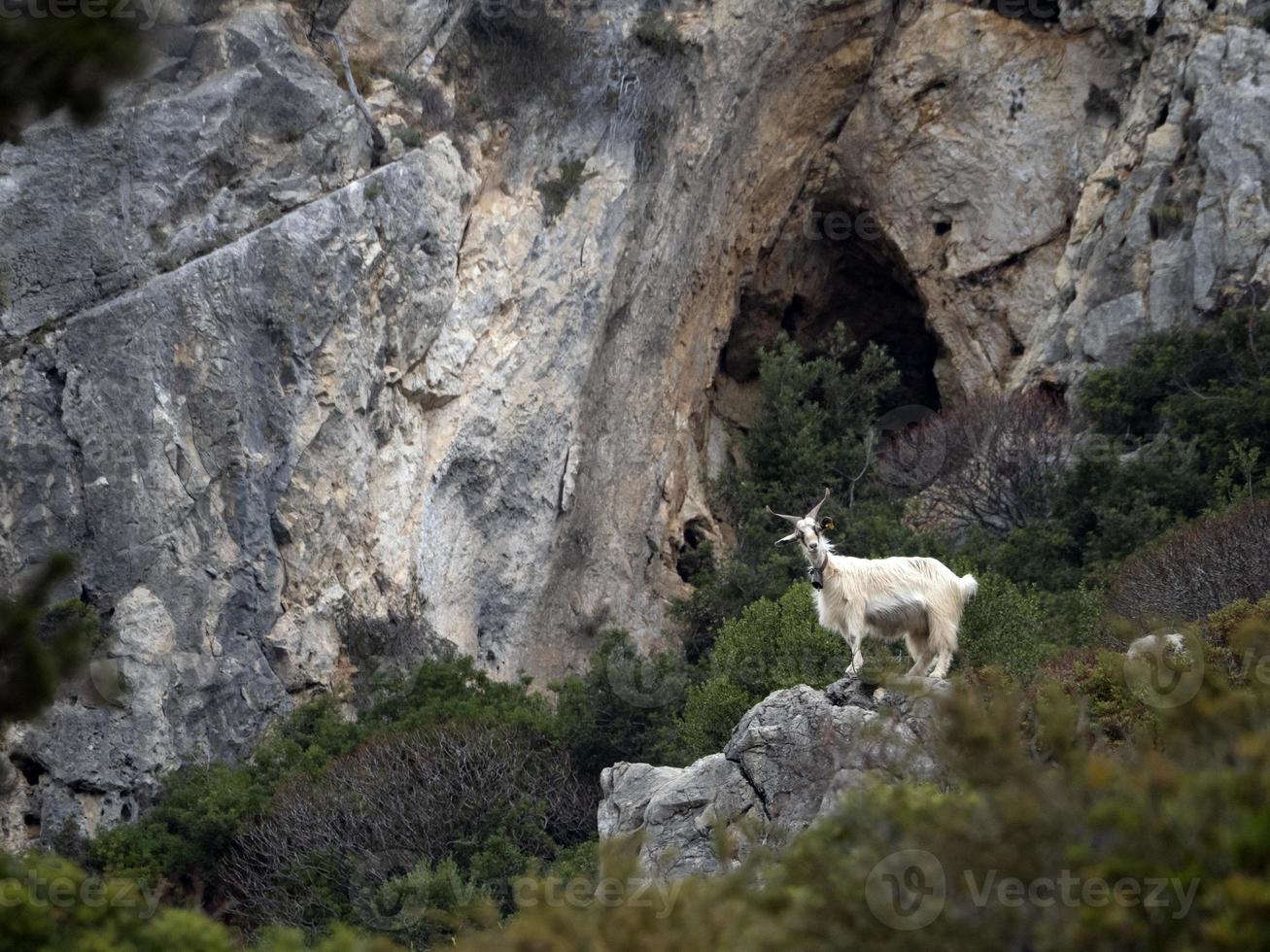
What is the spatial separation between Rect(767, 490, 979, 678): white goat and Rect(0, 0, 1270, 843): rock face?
10.7 metres

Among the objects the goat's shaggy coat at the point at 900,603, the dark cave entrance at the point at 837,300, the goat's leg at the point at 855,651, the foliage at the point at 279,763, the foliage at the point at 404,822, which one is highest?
the dark cave entrance at the point at 837,300

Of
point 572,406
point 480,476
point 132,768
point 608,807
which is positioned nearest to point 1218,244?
point 572,406

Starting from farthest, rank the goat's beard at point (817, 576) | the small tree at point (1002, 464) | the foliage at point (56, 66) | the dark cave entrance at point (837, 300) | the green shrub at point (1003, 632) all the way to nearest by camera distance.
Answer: the dark cave entrance at point (837, 300) → the small tree at point (1002, 464) → the green shrub at point (1003, 632) → the goat's beard at point (817, 576) → the foliage at point (56, 66)

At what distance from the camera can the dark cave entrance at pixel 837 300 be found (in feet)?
118

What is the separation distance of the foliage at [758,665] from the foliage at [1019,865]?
12891mm

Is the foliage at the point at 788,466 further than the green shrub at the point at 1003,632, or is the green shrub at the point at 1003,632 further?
the foliage at the point at 788,466

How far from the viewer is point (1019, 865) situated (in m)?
6.60

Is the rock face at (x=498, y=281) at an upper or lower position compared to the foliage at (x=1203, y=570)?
upper

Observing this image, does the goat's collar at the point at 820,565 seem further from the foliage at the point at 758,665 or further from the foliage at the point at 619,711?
the foliage at the point at 619,711

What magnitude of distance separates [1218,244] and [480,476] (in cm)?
1500

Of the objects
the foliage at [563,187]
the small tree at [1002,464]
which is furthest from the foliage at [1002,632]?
the foliage at [563,187]

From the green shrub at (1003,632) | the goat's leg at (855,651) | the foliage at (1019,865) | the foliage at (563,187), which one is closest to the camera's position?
the foliage at (1019,865)

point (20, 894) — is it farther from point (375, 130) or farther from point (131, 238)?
point (375, 130)

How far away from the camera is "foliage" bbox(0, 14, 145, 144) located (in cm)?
1027
